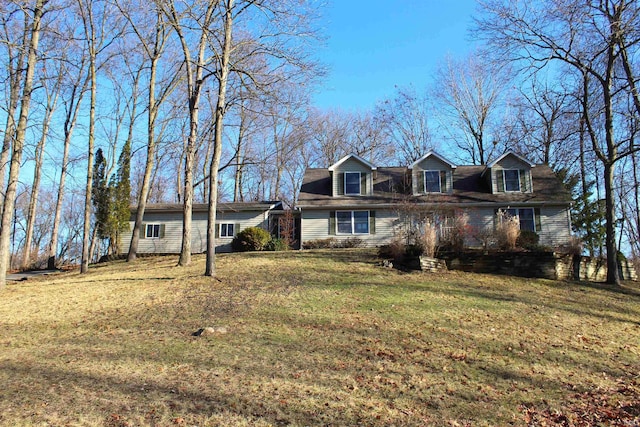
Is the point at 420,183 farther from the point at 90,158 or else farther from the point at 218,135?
the point at 90,158

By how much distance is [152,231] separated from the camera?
80.2ft

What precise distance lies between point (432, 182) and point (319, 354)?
1744cm

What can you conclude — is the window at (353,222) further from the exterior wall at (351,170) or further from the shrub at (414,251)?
the shrub at (414,251)

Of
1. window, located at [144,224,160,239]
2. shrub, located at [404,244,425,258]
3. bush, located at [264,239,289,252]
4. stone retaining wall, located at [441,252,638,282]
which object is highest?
window, located at [144,224,160,239]

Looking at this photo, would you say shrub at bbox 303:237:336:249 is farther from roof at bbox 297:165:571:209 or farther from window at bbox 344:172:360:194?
window at bbox 344:172:360:194

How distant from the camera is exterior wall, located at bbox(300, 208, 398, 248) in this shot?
71.1 feet

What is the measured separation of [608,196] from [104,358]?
15672 millimetres

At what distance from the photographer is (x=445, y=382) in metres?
5.85

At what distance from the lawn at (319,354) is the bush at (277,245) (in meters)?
8.26

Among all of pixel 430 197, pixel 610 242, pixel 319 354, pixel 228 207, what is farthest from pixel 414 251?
pixel 228 207

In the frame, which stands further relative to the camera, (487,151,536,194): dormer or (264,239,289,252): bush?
(487,151,536,194): dormer

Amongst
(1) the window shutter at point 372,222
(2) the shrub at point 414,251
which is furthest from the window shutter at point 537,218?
(2) the shrub at point 414,251

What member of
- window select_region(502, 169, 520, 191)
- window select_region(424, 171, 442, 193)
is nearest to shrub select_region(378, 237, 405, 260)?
window select_region(424, 171, 442, 193)

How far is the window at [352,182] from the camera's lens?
2284 centimetres
